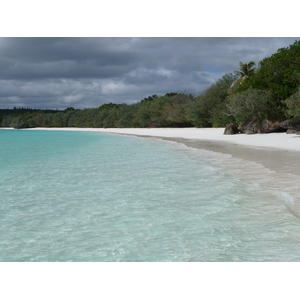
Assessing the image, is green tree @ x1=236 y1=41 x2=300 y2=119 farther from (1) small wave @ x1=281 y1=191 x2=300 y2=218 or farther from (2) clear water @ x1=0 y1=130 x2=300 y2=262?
(1) small wave @ x1=281 y1=191 x2=300 y2=218

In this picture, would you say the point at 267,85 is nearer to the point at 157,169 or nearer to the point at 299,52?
the point at 299,52

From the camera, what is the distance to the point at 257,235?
4988 millimetres

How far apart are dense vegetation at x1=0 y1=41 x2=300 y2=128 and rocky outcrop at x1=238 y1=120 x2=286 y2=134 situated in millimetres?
482

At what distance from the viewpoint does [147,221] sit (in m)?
5.91

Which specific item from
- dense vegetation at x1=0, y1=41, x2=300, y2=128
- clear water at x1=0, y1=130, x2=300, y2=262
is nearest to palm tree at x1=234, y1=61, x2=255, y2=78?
dense vegetation at x1=0, y1=41, x2=300, y2=128

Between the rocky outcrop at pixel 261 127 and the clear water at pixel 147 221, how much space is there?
2278cm

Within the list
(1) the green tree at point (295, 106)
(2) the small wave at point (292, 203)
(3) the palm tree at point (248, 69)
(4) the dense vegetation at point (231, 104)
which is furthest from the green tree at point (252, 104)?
(2) the small wave at point (292, 203)

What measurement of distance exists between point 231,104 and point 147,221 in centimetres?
3112

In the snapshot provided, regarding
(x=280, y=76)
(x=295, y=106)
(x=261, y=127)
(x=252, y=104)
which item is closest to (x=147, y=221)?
(x=295, y=106)

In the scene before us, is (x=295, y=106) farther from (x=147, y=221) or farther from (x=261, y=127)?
(x=147, y=221)

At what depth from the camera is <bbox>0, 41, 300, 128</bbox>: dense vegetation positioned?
99.3 feet

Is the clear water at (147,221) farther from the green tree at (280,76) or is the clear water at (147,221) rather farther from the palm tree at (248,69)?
the palm tree at (248,69)
